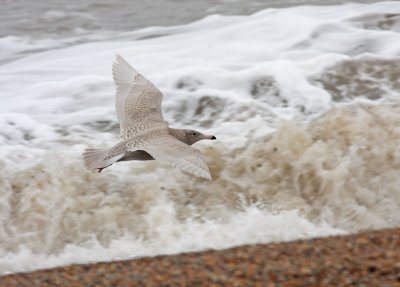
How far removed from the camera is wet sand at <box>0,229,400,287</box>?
4691mm

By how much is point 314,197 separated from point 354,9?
6.88 m

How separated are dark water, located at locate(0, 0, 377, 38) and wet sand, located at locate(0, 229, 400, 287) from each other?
26.8 ft

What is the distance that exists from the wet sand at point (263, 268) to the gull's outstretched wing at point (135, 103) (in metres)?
A: 1.37

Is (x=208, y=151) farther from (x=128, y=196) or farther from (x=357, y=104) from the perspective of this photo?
(x=357, y=104)

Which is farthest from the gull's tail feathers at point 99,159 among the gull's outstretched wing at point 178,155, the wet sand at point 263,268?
the wet sand at point 263,268

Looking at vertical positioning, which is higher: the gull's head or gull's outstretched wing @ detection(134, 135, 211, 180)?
gull's outstretched wing @ detection(134, 135, 211, 180)

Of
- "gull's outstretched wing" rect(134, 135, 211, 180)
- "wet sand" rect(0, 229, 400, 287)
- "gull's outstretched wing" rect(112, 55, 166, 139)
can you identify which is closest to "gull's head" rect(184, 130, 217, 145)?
"gull's outstretched wing" rect(112, 55, 166, 139)

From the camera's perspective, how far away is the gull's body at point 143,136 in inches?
222

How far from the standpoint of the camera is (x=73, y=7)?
14.9m

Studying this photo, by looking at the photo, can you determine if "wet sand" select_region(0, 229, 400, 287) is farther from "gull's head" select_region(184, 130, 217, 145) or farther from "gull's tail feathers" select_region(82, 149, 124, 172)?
"gull's head" select_region(184, 130, 217, 145)

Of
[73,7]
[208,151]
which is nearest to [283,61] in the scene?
[208,151]

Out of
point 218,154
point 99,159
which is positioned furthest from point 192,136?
point 99,159

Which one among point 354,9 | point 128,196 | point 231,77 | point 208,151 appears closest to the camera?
point 128,196

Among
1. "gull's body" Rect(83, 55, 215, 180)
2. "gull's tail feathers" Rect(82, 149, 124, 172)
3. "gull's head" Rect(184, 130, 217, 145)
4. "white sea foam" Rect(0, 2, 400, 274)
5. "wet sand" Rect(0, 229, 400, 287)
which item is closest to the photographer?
"wet sand" Rect(0, 229, 400, 287)
